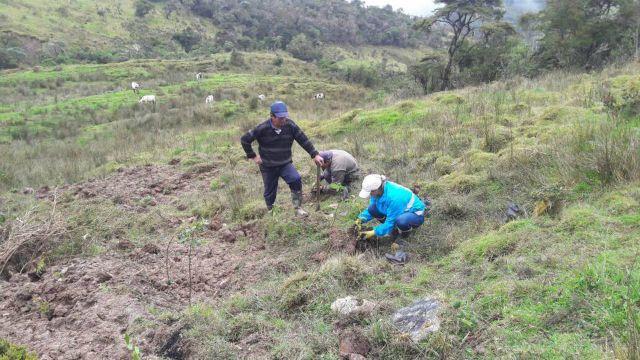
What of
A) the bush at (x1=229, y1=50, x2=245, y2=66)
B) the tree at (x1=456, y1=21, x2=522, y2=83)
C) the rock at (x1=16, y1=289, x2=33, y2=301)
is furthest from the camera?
the bush at (x1=229, y1=50, x2=245, y2=66)

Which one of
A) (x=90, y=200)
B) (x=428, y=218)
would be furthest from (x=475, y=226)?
(x=90, y=200)

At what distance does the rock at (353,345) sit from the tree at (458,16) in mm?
16766

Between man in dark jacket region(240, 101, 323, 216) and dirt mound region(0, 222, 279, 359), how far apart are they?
3.22ft

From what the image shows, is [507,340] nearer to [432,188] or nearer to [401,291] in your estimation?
[401,291]

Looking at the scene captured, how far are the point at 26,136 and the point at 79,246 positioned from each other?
12.2m

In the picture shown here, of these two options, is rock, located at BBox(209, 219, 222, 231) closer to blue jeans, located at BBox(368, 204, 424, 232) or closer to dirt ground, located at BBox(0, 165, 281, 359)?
dirt ground, located at BBox(0, 165, 281, 359)

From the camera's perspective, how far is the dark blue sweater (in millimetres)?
6168

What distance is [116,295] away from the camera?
15.1ft

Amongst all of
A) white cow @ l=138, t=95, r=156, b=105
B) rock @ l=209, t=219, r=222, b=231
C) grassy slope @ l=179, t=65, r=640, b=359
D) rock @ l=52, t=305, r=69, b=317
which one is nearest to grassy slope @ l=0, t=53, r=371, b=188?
white cow @ l=138, t=95, r=156, b=105

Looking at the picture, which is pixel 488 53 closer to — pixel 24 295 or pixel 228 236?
pixel 228 236

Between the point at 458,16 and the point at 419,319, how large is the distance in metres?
18.0

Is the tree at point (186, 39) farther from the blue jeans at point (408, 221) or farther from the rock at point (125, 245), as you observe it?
the blue jeans at point (408, 221)

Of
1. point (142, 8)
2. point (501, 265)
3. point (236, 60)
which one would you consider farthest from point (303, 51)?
point (501, 265)

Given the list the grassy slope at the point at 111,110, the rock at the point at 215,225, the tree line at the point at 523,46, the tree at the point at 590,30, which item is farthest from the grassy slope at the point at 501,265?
the tree at the point at 590,30
